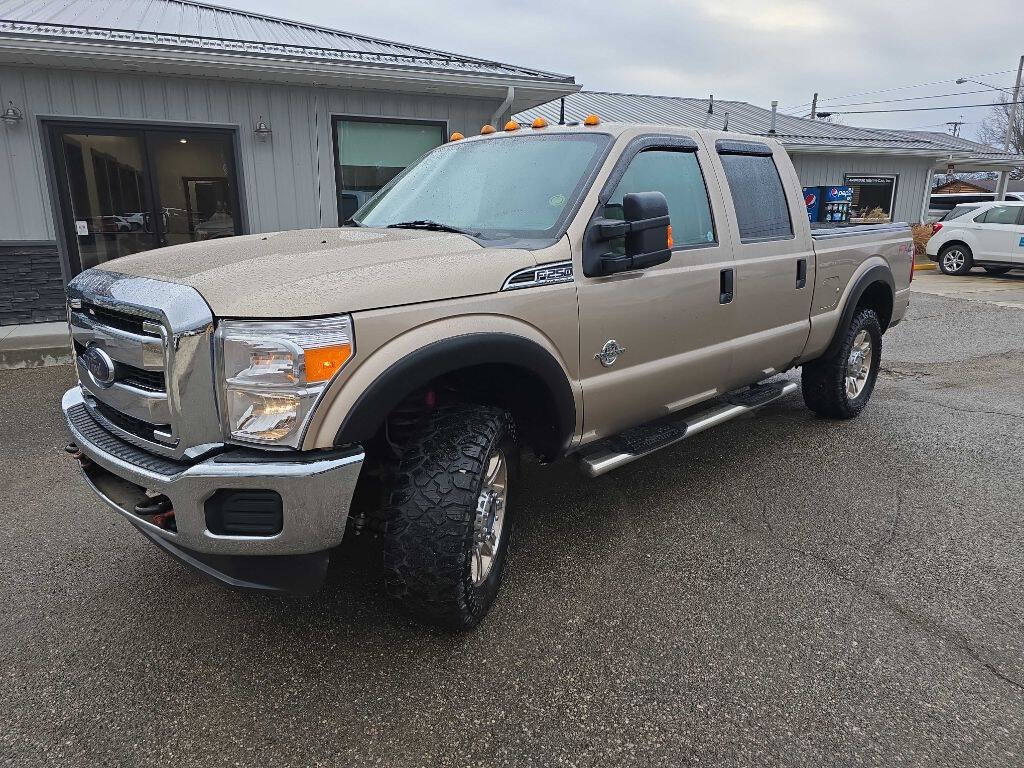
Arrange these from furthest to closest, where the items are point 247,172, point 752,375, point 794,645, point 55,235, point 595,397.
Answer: point 247,172
point 55,235
point 752,375
point 595,397
point 794,645

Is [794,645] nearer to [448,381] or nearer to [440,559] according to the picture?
[440,559]

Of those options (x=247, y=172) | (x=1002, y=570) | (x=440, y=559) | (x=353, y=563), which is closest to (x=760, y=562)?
(x=1002, y=570)

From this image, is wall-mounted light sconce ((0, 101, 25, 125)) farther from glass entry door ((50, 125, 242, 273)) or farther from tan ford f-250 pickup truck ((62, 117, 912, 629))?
tan ford f-250 pickup truck ((62, 117, 912, 629))

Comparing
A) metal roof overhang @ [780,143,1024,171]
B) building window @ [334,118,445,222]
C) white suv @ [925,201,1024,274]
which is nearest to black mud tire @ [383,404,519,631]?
building window @ [334,118,445,222]

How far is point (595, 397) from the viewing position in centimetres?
317

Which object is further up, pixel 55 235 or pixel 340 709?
pixel 55 235

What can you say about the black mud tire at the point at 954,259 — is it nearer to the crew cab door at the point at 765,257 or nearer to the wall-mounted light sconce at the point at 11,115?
the crew cab door at the point at 765,257

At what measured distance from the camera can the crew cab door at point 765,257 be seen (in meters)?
4.02

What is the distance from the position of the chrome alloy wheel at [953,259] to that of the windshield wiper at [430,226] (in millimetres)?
17487

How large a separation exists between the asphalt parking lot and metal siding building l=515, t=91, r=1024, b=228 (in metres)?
14.8

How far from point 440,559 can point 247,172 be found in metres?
8.23

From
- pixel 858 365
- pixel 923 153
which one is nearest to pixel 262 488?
pixel 858 365

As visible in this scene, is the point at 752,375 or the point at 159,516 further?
the point at 752,375

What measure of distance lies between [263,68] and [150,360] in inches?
288
